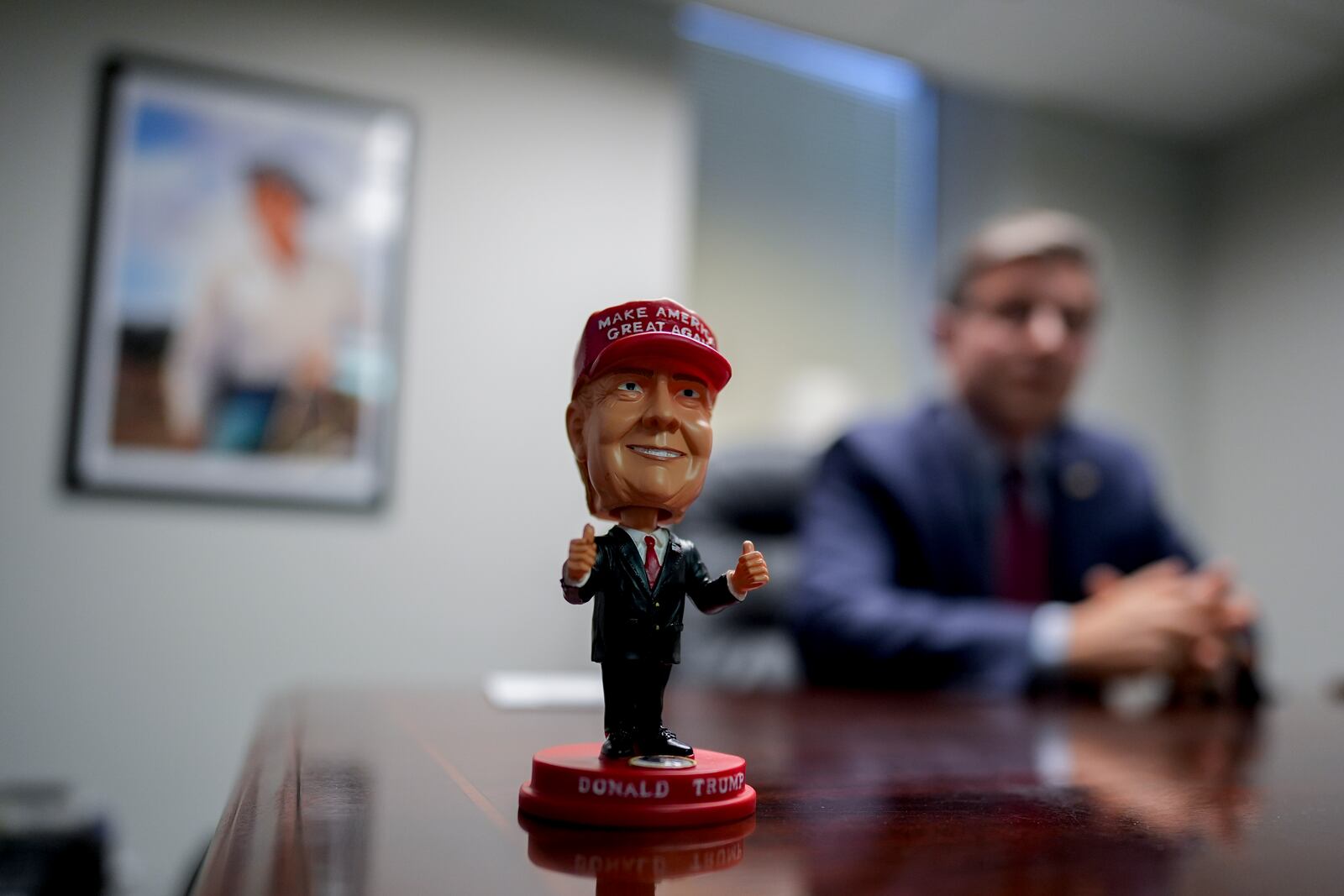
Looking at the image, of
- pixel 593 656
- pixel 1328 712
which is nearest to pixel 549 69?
pixel 1328 712

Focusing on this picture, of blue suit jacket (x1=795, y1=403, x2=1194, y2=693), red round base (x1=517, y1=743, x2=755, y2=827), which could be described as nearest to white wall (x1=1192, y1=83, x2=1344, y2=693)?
blue suit jacket (x1=795, y1=403, x2=1194, y2=693)

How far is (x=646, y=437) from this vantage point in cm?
48

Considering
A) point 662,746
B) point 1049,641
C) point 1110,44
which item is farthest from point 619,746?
point 1110,44

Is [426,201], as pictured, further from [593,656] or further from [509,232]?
[593,656]

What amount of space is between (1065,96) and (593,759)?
352 centimetres

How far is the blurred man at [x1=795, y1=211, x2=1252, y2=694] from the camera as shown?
4.87 ft

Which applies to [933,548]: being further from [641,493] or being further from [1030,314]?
[641,493]

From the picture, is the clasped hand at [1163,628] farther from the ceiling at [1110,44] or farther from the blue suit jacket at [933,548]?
the ceiling at [1110,44]

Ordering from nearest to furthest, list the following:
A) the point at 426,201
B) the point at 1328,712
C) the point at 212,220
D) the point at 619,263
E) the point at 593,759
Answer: the point at 593,759 → the point at 1328,712 → the point at 212,220 → the point at 426,201 → the point at 619,263

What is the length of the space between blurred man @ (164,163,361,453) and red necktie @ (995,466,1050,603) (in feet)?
5.43

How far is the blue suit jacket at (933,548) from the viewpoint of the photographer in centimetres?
135

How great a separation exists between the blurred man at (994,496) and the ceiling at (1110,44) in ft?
3.12

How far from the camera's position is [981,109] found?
347 centimetres

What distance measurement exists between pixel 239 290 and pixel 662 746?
7.53ft
